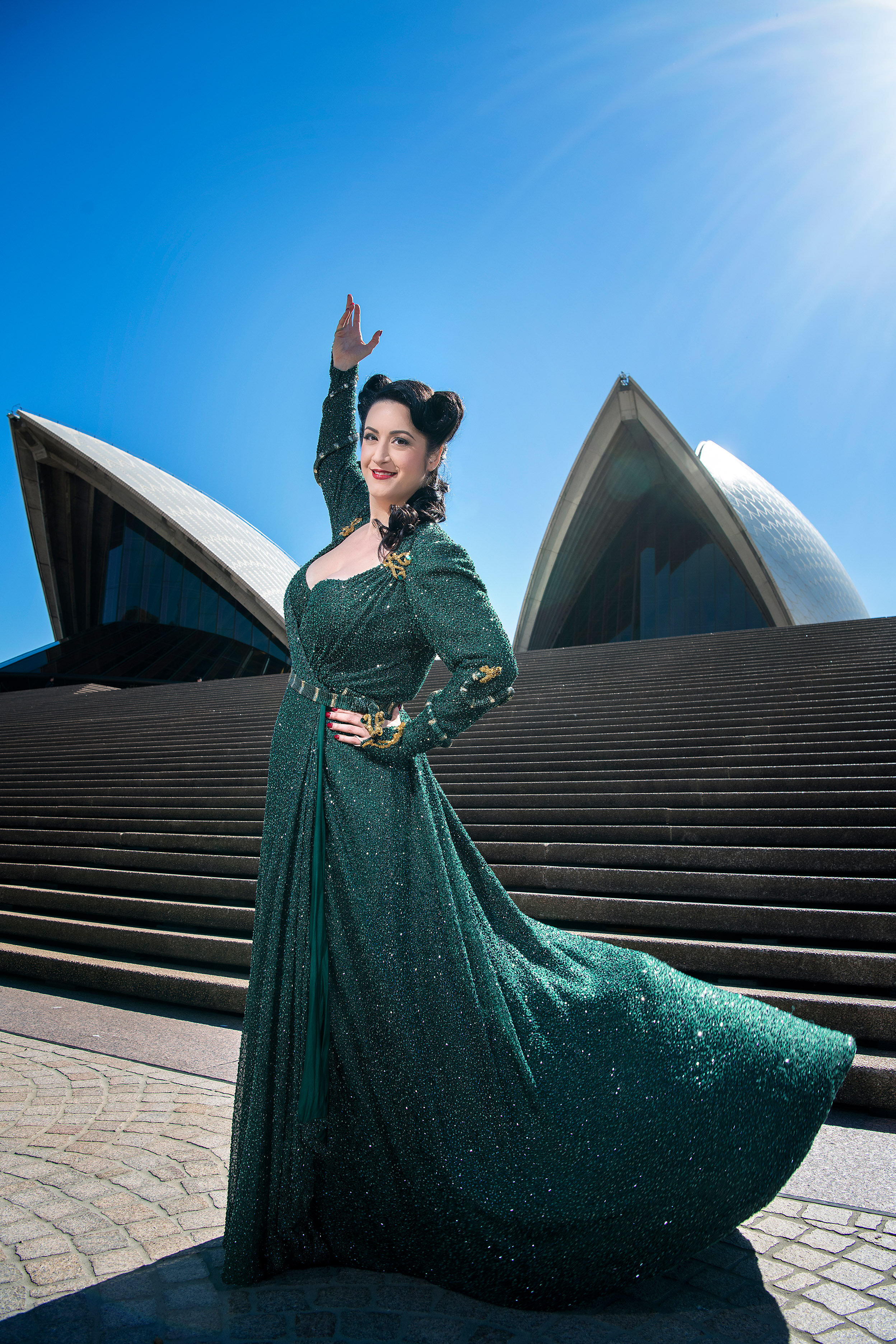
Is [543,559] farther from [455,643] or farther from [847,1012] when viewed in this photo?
[455,643]

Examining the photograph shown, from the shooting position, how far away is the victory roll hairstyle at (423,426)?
1.55 meters

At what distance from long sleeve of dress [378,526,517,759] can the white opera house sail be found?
19.0 m

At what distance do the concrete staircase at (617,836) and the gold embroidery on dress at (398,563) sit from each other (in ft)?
7.01

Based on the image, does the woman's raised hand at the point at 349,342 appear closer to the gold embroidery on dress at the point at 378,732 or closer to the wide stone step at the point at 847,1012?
the gold embroidery on dress at the point at 378,732

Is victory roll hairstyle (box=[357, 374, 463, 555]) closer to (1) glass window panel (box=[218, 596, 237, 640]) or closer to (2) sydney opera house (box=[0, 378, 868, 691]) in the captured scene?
(2) sydney opera house (box=[0, 378, 868, 691])

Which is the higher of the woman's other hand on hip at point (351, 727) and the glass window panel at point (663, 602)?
the glass window panel at point (663, 602)

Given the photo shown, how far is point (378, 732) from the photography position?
1.46m

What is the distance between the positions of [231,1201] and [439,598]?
1.13 m

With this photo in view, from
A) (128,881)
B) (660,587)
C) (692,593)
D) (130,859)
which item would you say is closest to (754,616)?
(692,593)

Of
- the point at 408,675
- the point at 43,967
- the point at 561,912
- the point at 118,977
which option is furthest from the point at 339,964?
the point at 43,967

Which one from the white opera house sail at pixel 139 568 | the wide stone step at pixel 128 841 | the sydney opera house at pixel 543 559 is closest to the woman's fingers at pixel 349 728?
the wide stone step at pixel 128 841

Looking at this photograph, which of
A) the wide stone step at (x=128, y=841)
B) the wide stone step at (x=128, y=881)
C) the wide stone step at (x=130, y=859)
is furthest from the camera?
the wide stone step at (x=128, y=841)

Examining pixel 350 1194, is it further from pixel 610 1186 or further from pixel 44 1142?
pixel 44 1142

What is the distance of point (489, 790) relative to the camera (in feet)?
17.7
